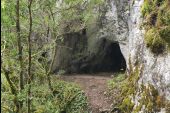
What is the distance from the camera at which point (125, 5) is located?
1609cm

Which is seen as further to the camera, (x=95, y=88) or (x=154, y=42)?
(x=95, y=88)

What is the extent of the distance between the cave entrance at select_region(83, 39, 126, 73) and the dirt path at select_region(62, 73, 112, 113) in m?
0.63

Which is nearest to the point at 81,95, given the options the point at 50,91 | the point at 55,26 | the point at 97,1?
the point at 50,91

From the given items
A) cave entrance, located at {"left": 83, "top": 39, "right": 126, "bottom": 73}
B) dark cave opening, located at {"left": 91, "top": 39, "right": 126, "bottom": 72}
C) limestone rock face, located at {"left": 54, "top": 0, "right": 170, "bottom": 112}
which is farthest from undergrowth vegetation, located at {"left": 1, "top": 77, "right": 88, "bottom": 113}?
dark cave opening, located at {"left": 91, "top": 39, "right": 126, "bottom": 72}

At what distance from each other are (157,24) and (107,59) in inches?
372

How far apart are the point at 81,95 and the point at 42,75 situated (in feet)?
6.65

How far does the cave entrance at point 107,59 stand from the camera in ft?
61.9

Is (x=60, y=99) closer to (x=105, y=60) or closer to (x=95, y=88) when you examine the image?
(x=95, y=88)

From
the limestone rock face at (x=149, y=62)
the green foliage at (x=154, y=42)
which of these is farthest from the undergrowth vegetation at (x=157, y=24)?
the limestone rock face at (x=149, y=62)

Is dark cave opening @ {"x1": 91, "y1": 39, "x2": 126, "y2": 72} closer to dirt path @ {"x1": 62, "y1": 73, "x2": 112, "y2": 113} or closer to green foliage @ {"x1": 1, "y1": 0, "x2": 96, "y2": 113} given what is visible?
dirt path @ {"x1": 62, "y1": 73, "x2": 112, "y2": 113}

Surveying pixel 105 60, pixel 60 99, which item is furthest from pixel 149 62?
pixel 105 60

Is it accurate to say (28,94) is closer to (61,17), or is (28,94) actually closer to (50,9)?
(50,9)

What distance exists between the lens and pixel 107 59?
63.7ft

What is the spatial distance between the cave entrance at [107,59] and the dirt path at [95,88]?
0.63 m
